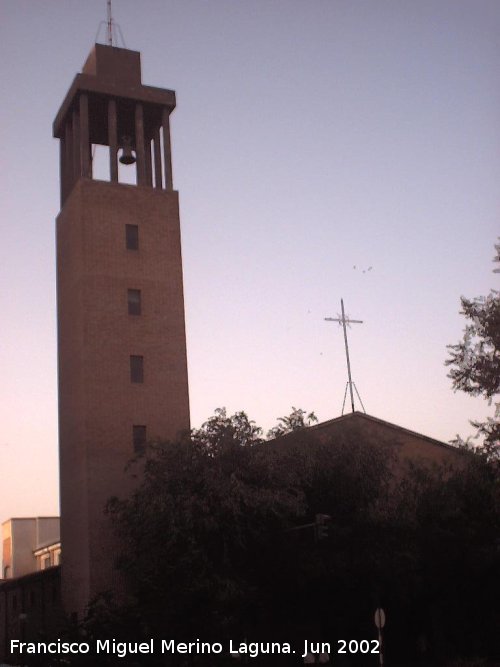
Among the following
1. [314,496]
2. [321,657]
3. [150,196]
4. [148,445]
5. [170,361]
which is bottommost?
[321,657]

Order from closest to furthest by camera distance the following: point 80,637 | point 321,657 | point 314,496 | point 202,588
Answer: point 80,637 < point 202,588 < point 321,657 < point 314,496

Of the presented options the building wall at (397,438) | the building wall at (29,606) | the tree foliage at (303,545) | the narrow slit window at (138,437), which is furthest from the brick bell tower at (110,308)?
the building wall at (397,438)

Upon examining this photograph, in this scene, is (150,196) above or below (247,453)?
above

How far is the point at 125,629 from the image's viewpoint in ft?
102

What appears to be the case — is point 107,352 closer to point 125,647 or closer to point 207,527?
point 207,527

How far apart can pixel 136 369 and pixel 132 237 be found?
20.5 ft

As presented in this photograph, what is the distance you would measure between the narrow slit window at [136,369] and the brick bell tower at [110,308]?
0.17 ft

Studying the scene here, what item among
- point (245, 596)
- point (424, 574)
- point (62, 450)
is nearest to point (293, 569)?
point (245, 596)

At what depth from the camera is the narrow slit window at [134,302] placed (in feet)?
146

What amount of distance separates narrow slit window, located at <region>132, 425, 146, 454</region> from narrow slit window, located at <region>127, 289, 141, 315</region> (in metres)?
5.16

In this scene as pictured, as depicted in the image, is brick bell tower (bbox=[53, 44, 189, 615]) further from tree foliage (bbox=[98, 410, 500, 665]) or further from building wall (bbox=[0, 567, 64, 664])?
building wall (bbox=[0, 567, 64, 664])

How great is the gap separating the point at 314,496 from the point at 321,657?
6.01m

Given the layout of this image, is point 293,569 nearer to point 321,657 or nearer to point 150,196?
point 321,657

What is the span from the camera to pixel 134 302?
44688 millimetres
